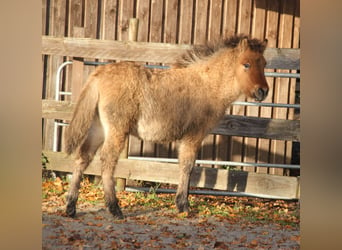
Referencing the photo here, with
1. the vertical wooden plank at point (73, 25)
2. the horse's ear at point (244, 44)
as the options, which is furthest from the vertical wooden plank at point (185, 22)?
the vertical wooden plank at point (73, 25)

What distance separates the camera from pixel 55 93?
331 centimetres

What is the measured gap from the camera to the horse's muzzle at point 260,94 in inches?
114

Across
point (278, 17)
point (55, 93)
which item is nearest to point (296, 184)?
point (278, 17)

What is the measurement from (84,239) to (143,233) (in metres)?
0.36

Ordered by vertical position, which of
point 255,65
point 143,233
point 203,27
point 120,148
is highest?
point 203,27

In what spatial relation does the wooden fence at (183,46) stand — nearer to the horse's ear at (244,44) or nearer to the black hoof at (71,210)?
the horse's ear at (244,44)

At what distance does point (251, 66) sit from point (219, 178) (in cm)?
89

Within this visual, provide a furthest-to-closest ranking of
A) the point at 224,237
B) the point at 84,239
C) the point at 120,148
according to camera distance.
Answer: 1. the point at 120,148
2. the point at 224,237
3. the point at 84,239

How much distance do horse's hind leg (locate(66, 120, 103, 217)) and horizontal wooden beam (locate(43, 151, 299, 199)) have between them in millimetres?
569

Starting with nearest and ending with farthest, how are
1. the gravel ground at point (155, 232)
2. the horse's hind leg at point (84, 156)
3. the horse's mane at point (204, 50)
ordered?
1. the gravel ground at point (155, 232)
2. the horse's hind leg at point (84, 156)
3. the horse's mane at point (204, 50)

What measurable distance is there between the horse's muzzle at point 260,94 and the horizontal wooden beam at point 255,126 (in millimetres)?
504

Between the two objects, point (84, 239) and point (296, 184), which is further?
point (296, 184)
